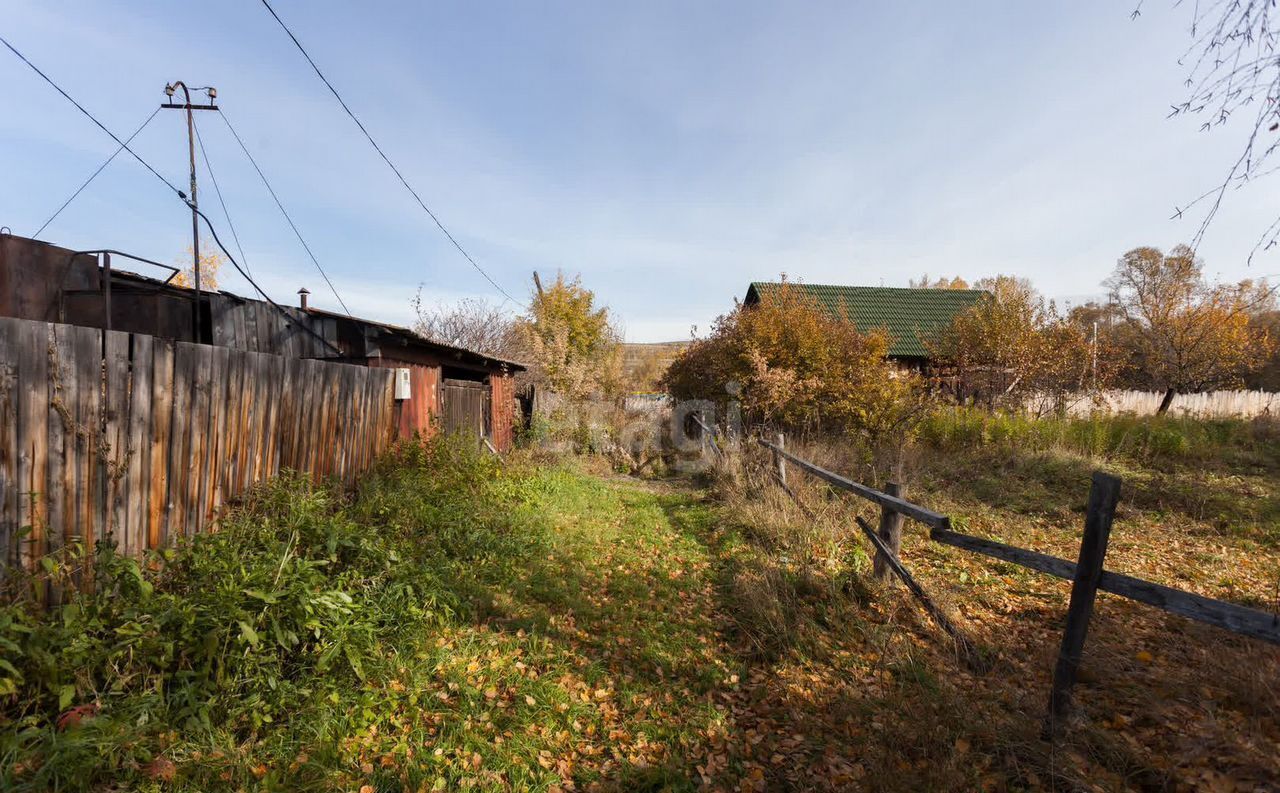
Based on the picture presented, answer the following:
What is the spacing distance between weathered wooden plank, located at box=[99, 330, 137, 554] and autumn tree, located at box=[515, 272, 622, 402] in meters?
15.3

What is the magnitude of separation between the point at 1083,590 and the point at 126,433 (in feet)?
17.9

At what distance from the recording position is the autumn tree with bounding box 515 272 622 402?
19781 mm

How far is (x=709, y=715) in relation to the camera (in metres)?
3.23

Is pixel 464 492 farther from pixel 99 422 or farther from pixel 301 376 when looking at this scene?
pixel 99 422

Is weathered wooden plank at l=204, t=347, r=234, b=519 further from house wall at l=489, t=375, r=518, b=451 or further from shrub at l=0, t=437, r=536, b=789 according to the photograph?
house wall at l=489, t=375, r=518, b=451

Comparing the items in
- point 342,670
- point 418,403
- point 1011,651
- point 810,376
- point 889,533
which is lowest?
point 342,670

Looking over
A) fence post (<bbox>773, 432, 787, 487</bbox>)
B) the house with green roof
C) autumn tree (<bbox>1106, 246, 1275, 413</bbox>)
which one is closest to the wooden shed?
fence post (<bbox>773, 432, 787, 487</bbox>)

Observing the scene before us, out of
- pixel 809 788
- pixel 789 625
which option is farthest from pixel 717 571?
pixel 809 788

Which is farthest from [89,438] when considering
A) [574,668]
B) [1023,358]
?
[1023,358]

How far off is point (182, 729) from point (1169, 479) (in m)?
12.2

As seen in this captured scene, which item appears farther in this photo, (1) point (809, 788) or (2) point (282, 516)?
(2) point (282, 516)

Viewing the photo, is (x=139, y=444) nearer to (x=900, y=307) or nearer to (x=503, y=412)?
(x=503, y=412)

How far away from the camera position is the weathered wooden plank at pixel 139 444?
10.8 feet

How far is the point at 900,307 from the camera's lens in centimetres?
2127
